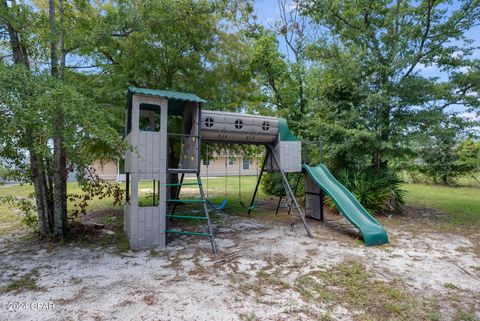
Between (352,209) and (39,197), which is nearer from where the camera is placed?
(39,197)

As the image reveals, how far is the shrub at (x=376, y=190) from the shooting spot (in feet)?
26.6

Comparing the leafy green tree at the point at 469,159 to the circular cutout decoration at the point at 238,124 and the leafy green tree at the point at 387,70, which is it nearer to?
the leafy green tree at the point at 387,70

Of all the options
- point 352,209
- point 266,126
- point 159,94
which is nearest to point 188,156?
point 159,94

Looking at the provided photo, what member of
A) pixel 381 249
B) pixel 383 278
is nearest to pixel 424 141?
pixel 381 249

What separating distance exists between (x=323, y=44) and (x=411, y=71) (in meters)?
2.82

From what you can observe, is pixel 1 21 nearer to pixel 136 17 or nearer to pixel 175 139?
pixel 136 17

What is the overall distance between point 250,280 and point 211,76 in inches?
217

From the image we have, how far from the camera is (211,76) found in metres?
7.46

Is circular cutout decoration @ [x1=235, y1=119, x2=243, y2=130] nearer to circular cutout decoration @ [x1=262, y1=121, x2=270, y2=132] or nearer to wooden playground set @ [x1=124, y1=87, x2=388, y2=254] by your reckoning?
wooden playground set @ [x1=124, y1=87, x2=388, y2=254]

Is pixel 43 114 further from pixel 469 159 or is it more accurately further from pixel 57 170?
pixel 469 159

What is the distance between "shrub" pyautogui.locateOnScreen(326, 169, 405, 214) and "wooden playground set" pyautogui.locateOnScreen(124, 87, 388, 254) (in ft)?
5.47

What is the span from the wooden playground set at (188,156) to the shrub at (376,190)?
1.67 metres

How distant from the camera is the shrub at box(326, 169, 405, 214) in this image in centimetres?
810

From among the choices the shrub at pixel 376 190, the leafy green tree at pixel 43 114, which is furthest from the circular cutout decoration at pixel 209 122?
the shrub at pixel 376 190
